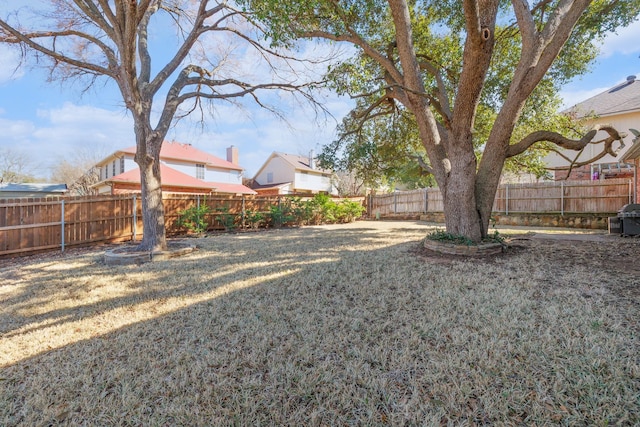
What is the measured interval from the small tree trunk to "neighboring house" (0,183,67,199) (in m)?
13.9

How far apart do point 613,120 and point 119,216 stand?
22163 millimetres

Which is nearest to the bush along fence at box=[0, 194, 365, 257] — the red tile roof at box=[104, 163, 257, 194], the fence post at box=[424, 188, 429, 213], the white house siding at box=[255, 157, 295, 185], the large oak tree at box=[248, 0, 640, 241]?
the red tile roof at box=[104, 163, 257, 194]

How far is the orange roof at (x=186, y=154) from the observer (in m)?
19.3

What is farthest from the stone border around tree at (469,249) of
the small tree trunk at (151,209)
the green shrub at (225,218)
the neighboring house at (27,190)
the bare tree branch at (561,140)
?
the neighboring house at (27,190)

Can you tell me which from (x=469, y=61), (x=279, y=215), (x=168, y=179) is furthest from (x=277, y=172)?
(x=469, y=61)

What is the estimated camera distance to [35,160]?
88.1ft

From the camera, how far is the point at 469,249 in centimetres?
520

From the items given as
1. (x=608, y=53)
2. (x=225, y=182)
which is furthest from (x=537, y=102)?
(x=225, y=182)

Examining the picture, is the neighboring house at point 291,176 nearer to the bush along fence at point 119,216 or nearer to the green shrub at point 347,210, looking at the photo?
the green shrub at point 347,210

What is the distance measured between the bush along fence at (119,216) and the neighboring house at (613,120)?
12986 mm

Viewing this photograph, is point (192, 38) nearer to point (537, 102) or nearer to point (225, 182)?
point (537, 102)

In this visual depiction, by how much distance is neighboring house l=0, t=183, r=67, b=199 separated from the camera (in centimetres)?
1631

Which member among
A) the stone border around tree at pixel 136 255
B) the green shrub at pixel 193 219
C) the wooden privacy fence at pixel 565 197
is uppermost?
the wooden privacy fence at pixel 565 197

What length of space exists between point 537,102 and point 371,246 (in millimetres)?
6300
